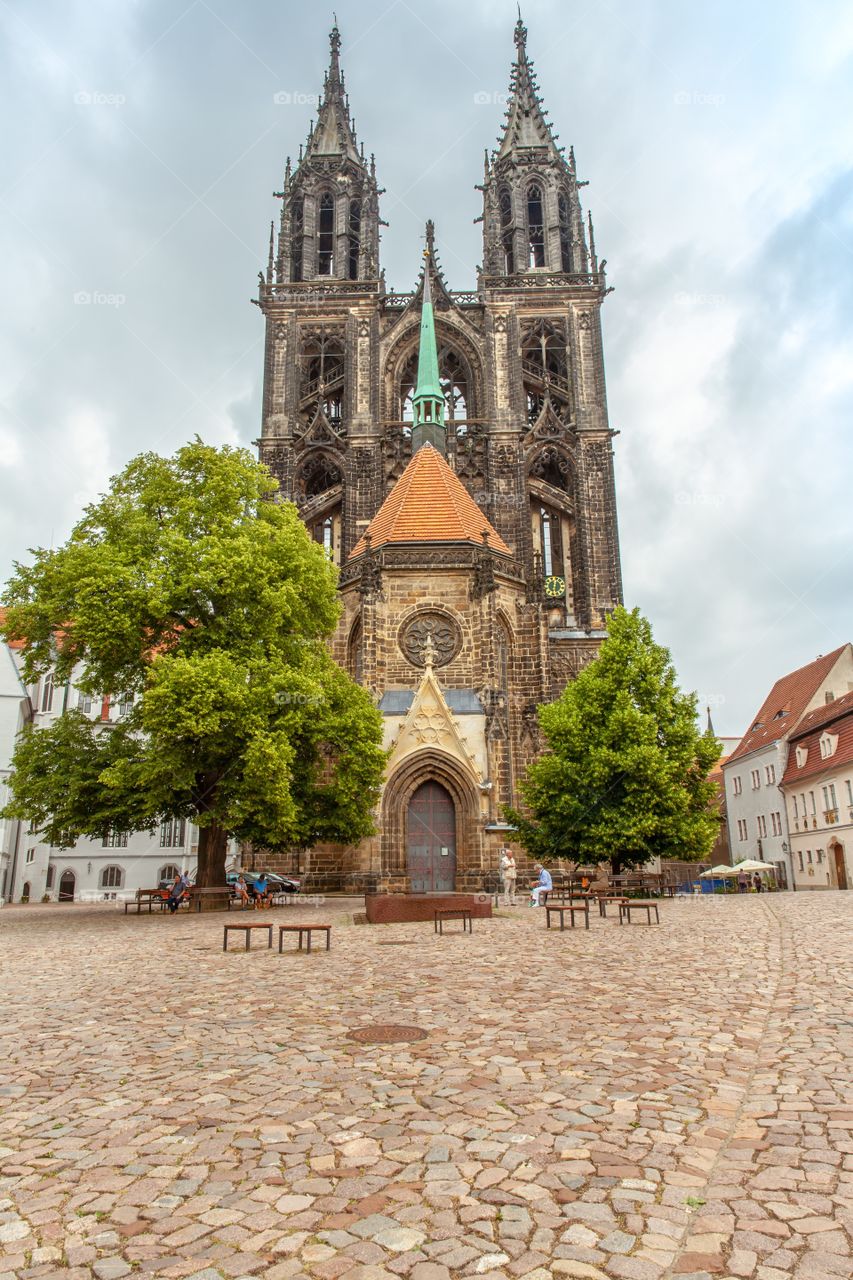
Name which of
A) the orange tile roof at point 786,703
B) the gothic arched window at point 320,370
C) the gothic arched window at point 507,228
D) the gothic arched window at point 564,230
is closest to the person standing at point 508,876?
the orange tile roof at point 786,703

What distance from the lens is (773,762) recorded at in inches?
1683

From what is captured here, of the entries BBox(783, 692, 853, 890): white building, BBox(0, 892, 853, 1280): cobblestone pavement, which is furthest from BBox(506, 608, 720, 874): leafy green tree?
BBox(0, 892, 853, 1280): cobblestone pavement

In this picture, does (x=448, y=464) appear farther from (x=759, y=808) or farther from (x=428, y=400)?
(x=759, y=808)

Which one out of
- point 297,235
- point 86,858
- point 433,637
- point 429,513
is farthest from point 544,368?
point 86,858

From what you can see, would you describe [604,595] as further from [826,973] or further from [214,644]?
[826,973]

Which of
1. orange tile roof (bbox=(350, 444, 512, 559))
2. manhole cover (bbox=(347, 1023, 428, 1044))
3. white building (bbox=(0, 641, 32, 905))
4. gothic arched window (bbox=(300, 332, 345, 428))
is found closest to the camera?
manhole cover (bbox=(347, 1023, 428, 1044))

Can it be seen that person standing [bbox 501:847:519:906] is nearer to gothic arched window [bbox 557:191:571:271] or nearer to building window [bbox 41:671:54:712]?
building window [bbox 41:671:54:712]

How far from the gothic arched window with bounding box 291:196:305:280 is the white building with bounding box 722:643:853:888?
103ft

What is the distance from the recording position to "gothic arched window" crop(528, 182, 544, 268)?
46.1 m

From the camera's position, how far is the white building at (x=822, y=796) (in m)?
35.0

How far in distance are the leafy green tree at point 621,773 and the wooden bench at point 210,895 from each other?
8.70 meters

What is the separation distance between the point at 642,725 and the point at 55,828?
49.9 feet

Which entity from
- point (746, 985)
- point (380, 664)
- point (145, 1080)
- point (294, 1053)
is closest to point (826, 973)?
point (746, 985)

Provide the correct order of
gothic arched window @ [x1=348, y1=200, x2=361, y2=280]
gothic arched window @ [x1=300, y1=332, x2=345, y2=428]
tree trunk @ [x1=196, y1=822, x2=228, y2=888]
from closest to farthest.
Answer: tree trunk @ [x1=196, y1=822, x2=228, y2=888]
gothic arched window @ [x1=300, y1=332, x2=345, y2=428]
gothic arched window @ [x1=348, y1=200, x2=361, y2=280]
